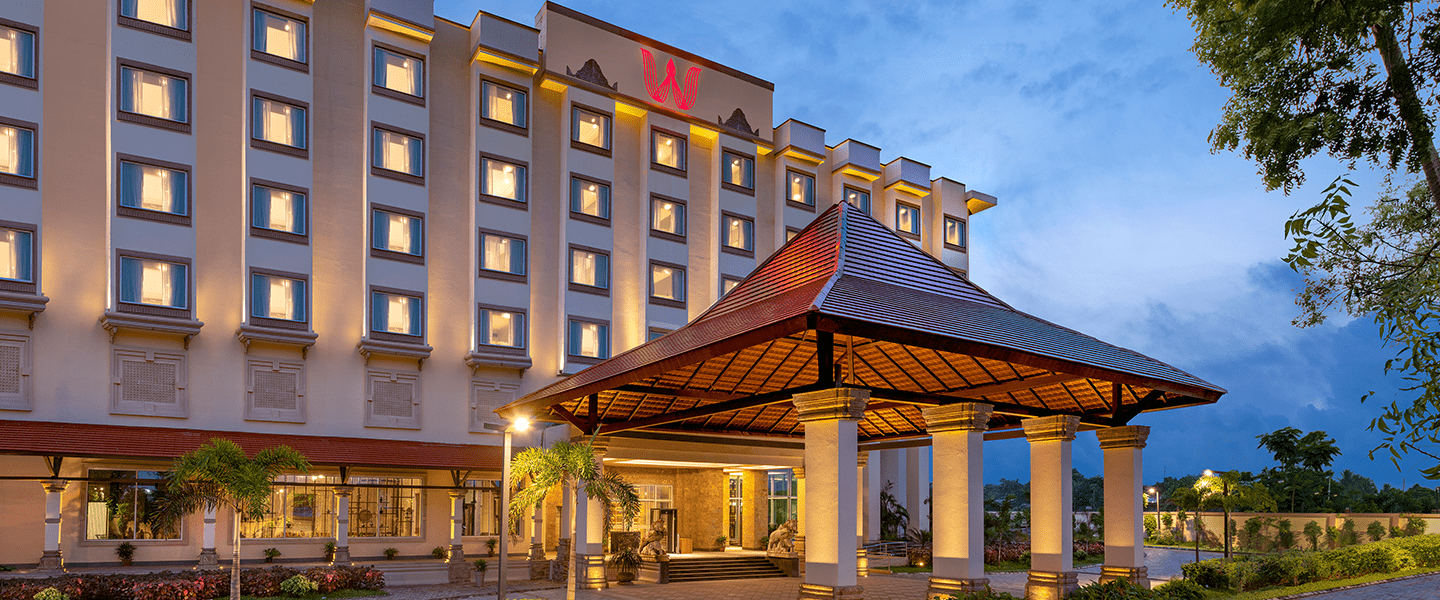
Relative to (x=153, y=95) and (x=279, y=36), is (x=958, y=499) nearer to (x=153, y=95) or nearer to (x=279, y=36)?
(x=279, y=36)

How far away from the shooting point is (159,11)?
2723 centimetres

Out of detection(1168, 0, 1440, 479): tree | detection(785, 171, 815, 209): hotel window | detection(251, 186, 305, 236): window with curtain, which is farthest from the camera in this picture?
detection(785, 171, 815, 209): hotel window

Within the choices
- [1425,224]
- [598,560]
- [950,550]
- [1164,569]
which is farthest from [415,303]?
[1164,569]

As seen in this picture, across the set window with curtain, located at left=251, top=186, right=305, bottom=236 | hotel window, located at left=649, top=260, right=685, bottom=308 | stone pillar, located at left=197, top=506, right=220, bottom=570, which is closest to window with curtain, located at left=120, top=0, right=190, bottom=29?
window with curtain, located at left=251, top=186, right=305, bottom=236

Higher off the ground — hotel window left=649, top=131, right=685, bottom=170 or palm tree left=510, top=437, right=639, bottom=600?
hotel window left=649, top=131, right=685, bottom=170

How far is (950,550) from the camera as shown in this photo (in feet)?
54.2

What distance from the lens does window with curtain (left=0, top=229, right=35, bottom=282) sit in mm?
24578

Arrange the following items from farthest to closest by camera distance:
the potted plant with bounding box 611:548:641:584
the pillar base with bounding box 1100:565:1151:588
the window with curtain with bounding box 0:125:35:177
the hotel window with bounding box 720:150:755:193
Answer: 1. the hotel window with bounding box 720:150:755:193
2. the potted plant with bounding box 611:548:641:584
3. the window with curtain with bounding box 0:125:35:177
4. the pillar base with bounding box 1100:565:1151:588

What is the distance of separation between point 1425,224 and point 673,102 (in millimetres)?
26492


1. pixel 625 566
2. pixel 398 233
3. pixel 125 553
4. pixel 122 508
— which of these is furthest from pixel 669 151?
pixel 125 553

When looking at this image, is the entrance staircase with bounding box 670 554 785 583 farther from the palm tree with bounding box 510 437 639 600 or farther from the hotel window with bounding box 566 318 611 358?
the palm tree with bounding box 510 437 639 600

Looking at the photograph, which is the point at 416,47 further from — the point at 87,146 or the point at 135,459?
the point at 135,459

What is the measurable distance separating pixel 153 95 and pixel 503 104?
10.5 m

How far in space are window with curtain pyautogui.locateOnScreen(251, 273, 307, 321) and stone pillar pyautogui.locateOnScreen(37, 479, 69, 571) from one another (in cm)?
650
